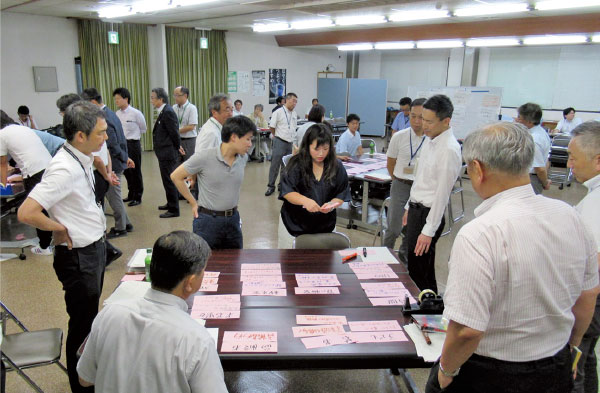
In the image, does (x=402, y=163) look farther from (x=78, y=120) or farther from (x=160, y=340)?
(x=160, y=340)

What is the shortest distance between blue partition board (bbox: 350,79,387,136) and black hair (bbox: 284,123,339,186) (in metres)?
10.7

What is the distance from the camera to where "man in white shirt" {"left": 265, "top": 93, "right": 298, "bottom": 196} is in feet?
22.5

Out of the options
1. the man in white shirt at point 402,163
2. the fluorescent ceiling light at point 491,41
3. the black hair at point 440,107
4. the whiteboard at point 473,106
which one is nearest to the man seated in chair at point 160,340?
the black hair at point 440,107

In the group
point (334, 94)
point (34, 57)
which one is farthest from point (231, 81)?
point (34, 57)

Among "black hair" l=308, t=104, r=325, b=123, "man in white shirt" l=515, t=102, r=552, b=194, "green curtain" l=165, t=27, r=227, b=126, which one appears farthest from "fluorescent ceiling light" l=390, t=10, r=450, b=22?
"green curtain" l=165, t=27, r=227, b=126

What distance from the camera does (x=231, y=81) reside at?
11773 millimetres

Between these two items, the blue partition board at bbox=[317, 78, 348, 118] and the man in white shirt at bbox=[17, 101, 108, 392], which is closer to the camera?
the man in white shirt at bbox=[17, 101, 108, 392]

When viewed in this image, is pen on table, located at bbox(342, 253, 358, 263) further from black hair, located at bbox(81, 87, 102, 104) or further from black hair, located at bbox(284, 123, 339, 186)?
black hair, located at bbox(81, 87, 102, 104)

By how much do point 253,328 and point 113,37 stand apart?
29.5 feet

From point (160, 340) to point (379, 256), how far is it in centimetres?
171

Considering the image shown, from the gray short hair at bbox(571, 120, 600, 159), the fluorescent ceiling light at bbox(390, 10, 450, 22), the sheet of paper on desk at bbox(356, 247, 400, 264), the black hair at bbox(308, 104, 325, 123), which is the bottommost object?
the sheet of paper on desk at bbox(356, 247, 400, 264)

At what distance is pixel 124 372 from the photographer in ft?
4.11

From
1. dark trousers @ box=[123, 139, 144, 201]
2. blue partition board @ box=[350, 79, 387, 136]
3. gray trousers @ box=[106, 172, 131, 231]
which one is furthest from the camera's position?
blue partition board @ box=[350, 79, 387, 136]

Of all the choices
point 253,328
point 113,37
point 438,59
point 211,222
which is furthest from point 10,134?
point 438,59
